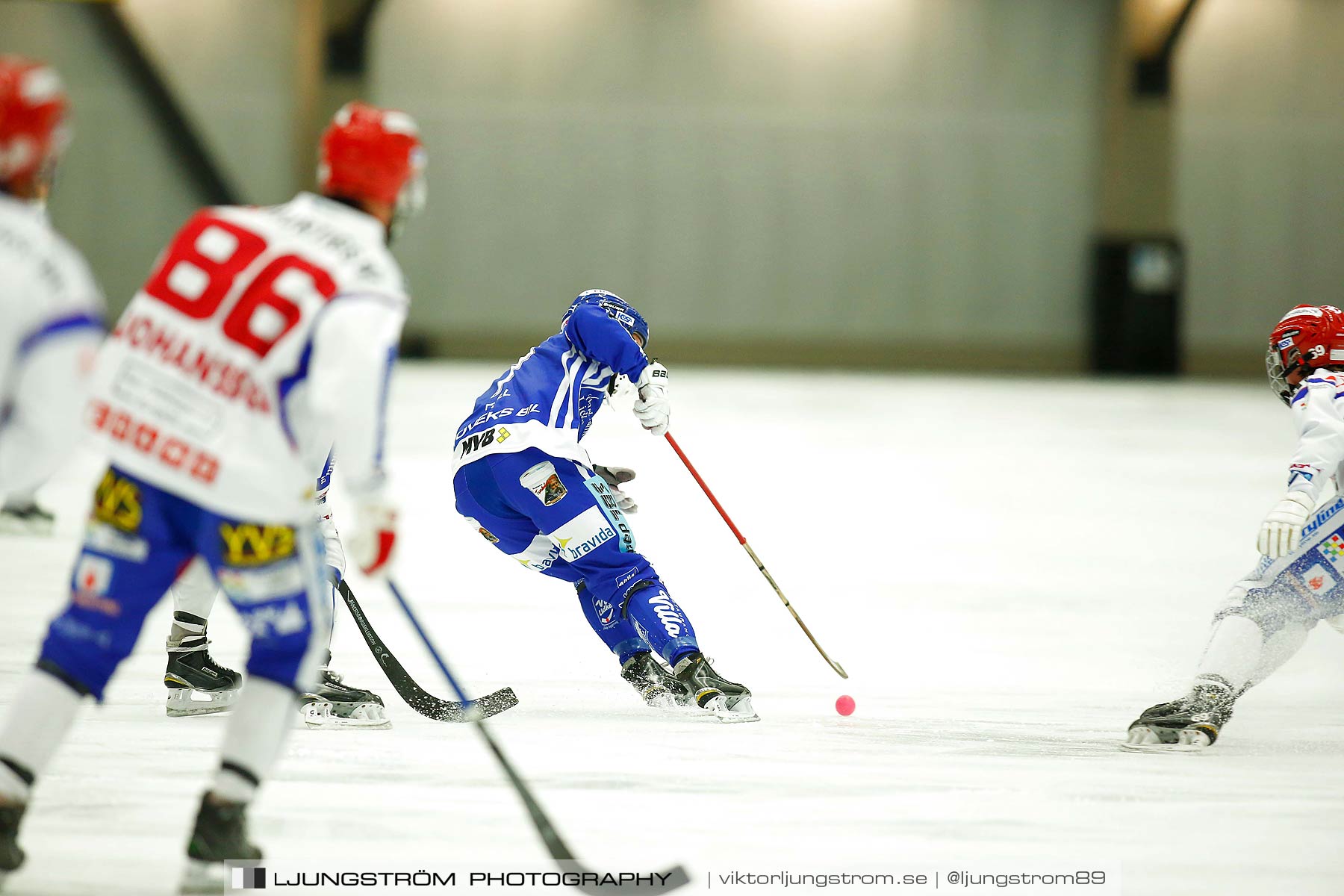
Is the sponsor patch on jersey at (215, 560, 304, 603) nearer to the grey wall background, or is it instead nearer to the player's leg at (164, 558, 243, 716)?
the player's leg at (164, 558, 243, 716)

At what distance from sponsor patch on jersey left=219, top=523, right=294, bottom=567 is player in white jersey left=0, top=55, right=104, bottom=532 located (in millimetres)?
295

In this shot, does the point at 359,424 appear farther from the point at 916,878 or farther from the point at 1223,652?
the point at 1223,652

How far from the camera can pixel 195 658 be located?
3.79 metres

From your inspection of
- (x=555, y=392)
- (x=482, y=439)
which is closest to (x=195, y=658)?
(x=482, y=439)

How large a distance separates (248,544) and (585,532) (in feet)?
4.99

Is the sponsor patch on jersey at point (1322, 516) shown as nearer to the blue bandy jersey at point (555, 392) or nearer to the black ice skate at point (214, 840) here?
the blue bandy jersey at point (555, 392)

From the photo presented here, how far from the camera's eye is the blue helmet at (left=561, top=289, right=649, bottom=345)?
4.01 meters

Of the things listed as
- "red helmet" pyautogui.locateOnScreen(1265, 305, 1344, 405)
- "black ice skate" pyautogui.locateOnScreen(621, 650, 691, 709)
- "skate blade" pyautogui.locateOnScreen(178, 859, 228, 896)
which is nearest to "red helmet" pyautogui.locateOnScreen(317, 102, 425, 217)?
"skate blade" pyautogui.locateOnScreen(178, 859, 228, 896)

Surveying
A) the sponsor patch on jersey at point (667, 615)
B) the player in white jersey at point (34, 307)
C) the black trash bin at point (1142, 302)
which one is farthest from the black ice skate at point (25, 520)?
the black trash bin at point (1142, 302)

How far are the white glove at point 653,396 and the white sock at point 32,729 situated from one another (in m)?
1.94

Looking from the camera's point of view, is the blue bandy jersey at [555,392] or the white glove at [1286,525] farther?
the blue bandy jersey at [555,392]

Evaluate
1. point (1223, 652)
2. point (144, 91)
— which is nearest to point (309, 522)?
point (1223, 652)

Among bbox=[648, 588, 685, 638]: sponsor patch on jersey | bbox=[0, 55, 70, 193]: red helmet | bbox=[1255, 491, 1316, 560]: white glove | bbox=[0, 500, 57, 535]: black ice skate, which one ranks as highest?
A: bbox=[0, 55, 70, 193]: red helmet

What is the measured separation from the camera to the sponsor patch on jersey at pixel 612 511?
3.90 metres
